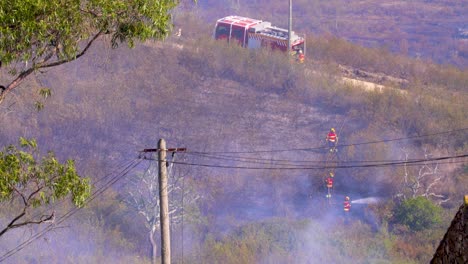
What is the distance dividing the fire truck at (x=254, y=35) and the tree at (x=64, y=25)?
82.3 ft

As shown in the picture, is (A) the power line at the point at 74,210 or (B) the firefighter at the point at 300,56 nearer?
(A) the power line at the point at 74,210

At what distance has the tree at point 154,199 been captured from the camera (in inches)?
953

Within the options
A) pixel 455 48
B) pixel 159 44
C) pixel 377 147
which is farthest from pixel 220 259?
pixel 455 48

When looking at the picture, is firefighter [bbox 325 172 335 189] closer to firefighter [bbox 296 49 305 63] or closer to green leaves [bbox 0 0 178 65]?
firefighter [bbox 296 49 305 63]

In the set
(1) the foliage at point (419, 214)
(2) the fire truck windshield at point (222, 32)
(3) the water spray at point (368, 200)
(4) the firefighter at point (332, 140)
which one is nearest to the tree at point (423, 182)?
(3) the water spray at point (368, 200)

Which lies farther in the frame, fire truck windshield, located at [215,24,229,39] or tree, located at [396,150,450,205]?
fire truck windshield, located at [215,24,229,39]

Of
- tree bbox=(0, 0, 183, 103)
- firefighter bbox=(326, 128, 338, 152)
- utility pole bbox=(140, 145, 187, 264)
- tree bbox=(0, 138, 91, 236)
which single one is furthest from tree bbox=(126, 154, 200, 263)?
tree bbox=(0, 138, 91, 236)

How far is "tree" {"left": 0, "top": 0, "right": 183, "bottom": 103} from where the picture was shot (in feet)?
32.7

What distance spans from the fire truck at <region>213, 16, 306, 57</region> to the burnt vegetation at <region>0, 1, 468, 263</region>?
102 centimetres

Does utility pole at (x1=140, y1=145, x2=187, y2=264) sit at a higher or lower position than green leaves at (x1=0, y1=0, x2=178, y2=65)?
lower

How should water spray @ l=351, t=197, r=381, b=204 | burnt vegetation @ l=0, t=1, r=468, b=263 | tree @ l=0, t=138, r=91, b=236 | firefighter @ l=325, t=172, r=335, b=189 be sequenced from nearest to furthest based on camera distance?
1. tree @ l=0, t=138, r=91, b=236
2. burnt vegetation @ l=0, t=1, r=468, b=263
3. water spray @ l=351, t=197, r=381, b=204
4. firefighter @ l=325, t=172, r=335, b=189

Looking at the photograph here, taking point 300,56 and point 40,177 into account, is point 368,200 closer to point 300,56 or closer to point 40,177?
point 300,56

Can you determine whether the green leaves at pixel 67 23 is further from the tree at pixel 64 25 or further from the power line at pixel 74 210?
the power line at pixel 74 210

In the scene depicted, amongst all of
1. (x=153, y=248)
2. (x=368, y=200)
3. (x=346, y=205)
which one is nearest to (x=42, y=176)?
(x=153, y=248)
